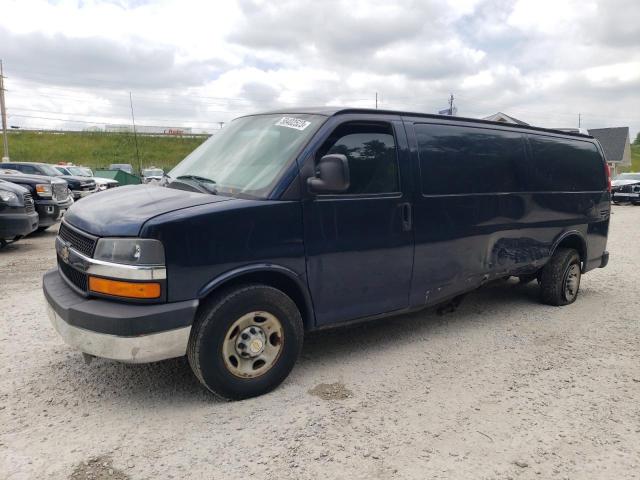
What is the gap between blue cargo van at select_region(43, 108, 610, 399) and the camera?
3.06m

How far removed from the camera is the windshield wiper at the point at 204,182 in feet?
12.0

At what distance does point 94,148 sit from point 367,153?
70.1 metres

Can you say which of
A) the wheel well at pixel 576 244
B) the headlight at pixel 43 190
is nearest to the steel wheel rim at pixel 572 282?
the wheel well at pixel 576 244

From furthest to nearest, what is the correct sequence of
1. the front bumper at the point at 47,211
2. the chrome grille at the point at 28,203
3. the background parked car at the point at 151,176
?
the front bumper at the point at 47,211 → the chrome grille at the point at 28,203 → the background parked car at the point at 151,176

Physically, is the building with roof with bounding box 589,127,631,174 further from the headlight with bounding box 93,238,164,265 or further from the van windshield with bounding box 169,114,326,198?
the headlight with bounding box 93,238,164,265

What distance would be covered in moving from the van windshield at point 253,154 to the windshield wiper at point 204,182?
19 mm

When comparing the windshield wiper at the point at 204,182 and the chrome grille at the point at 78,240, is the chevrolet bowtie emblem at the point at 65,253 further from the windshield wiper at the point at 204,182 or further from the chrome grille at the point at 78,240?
the windshield wiper at the point at 204,182

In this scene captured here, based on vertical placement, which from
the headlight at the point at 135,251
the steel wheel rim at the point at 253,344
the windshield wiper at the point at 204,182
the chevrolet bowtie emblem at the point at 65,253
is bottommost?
the steel wheel rim at the point at 253,344

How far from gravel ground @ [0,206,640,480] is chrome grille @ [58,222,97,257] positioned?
39.7 inches

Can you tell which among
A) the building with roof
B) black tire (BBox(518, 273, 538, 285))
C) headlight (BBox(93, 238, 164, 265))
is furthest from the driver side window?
the building with roof

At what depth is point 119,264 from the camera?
303 cm

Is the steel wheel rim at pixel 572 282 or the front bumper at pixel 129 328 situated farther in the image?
the steel wheel rim at pixel 572 282

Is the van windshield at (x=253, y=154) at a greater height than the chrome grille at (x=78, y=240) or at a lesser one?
greater

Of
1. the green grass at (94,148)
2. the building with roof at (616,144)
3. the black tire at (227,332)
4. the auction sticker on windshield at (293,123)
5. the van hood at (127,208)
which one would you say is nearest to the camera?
the van hood at (127,208)
